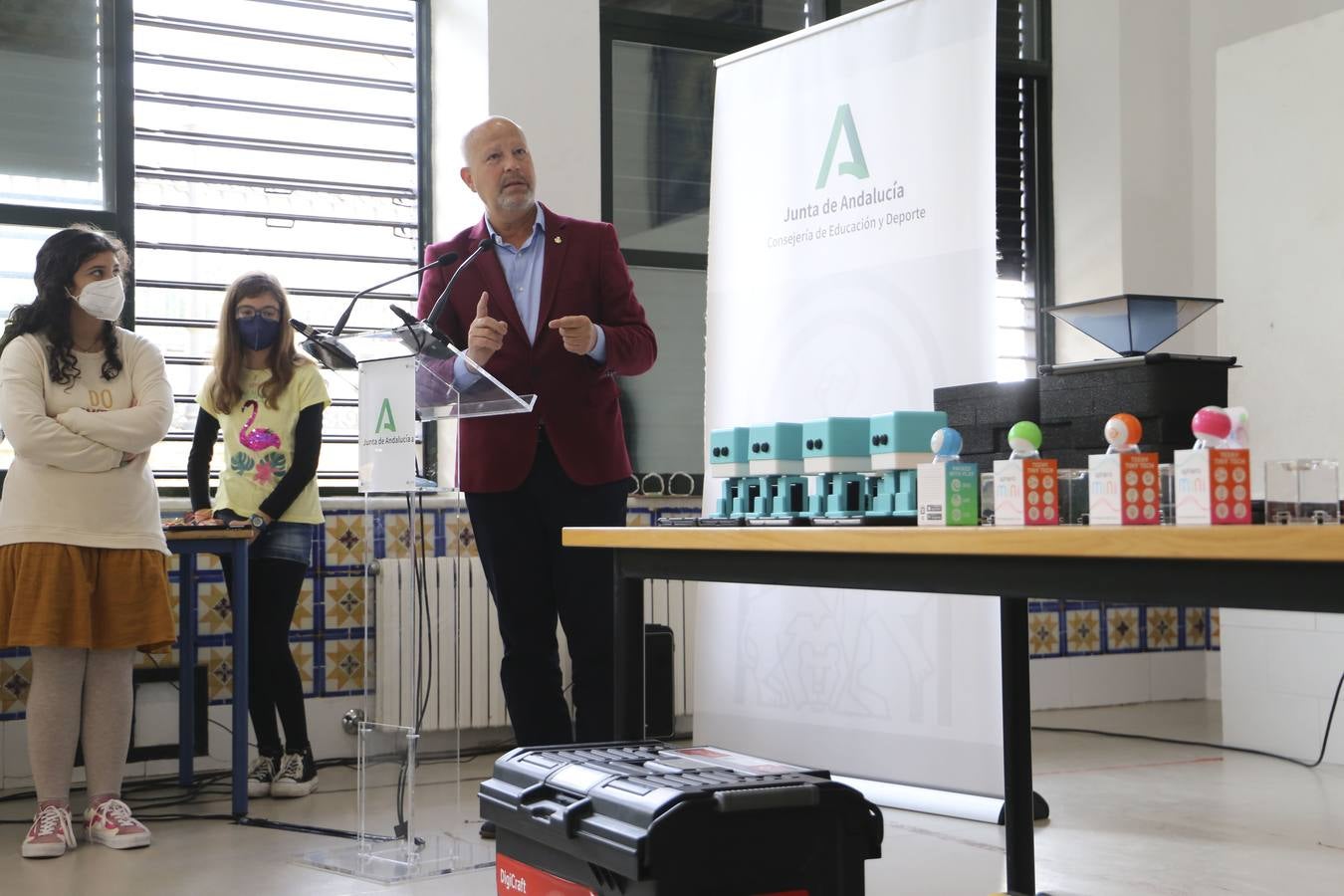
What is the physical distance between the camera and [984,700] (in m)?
3.53

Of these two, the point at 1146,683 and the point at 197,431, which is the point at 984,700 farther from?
the point at 1146,683

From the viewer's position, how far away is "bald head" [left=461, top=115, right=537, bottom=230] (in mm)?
3232

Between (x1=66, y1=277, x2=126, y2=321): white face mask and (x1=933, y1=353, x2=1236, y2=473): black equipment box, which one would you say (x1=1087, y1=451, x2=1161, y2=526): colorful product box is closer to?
(x1=933, y1=353, x2=1236, y2=473): black equipment box

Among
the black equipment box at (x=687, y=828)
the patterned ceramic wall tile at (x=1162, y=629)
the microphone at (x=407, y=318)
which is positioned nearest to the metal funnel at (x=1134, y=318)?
the black equipment box at (x=687, y=828)

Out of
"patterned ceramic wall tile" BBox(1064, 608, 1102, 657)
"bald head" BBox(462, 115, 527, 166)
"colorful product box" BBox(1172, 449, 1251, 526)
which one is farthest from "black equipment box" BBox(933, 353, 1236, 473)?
"patterned ceramic wall tile" BBox(1064, 608, 1102, 657)

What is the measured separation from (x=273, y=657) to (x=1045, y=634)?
3.42 meters

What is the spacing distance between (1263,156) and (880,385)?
1.93 m

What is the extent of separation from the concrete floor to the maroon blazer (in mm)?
738

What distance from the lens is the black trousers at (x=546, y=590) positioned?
3.13 metres

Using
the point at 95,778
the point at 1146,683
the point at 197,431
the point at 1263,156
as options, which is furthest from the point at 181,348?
the point at 1146,683

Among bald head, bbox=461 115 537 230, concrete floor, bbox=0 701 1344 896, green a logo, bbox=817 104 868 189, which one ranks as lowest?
concrete floor, bbox=0 701 1344 896

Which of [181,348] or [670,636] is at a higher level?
[181,348]

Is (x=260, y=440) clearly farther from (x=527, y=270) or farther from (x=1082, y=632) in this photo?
(x=1082, y=632)

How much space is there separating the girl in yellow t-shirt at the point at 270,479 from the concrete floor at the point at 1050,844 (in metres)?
0.23
